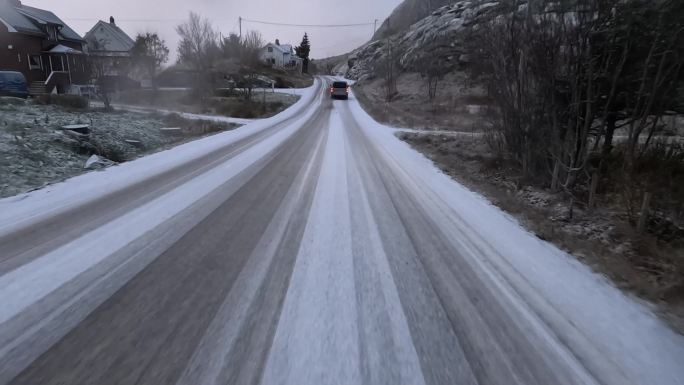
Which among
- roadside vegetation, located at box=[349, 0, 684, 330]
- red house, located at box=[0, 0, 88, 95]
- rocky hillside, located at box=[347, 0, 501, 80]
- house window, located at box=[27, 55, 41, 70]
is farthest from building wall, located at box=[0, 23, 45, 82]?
rocky hillside, located at box=[347, 0, 501, 80]

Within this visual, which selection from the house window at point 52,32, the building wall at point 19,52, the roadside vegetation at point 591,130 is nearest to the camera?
the roadside vegetation at point 591,130

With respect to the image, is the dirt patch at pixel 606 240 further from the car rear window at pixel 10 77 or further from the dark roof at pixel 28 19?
the dark roof at pixel 28 19

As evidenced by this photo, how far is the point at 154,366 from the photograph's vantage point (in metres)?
2.37

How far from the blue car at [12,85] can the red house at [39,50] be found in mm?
8658

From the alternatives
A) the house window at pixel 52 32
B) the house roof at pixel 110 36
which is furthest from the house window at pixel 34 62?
the house roof at pixel 110 36

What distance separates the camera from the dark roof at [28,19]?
3172 centimetres

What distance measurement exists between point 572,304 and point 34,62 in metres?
45.5

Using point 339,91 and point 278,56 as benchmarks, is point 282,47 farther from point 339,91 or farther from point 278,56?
point 339,91

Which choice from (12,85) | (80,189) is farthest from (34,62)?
(80,189)

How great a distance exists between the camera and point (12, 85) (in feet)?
77.7

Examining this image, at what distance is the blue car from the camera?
2287 cm

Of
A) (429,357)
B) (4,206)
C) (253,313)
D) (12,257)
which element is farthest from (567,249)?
(4,206)

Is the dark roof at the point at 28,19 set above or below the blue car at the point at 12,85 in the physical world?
above

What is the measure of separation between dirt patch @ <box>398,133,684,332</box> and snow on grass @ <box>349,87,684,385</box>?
0.22m
